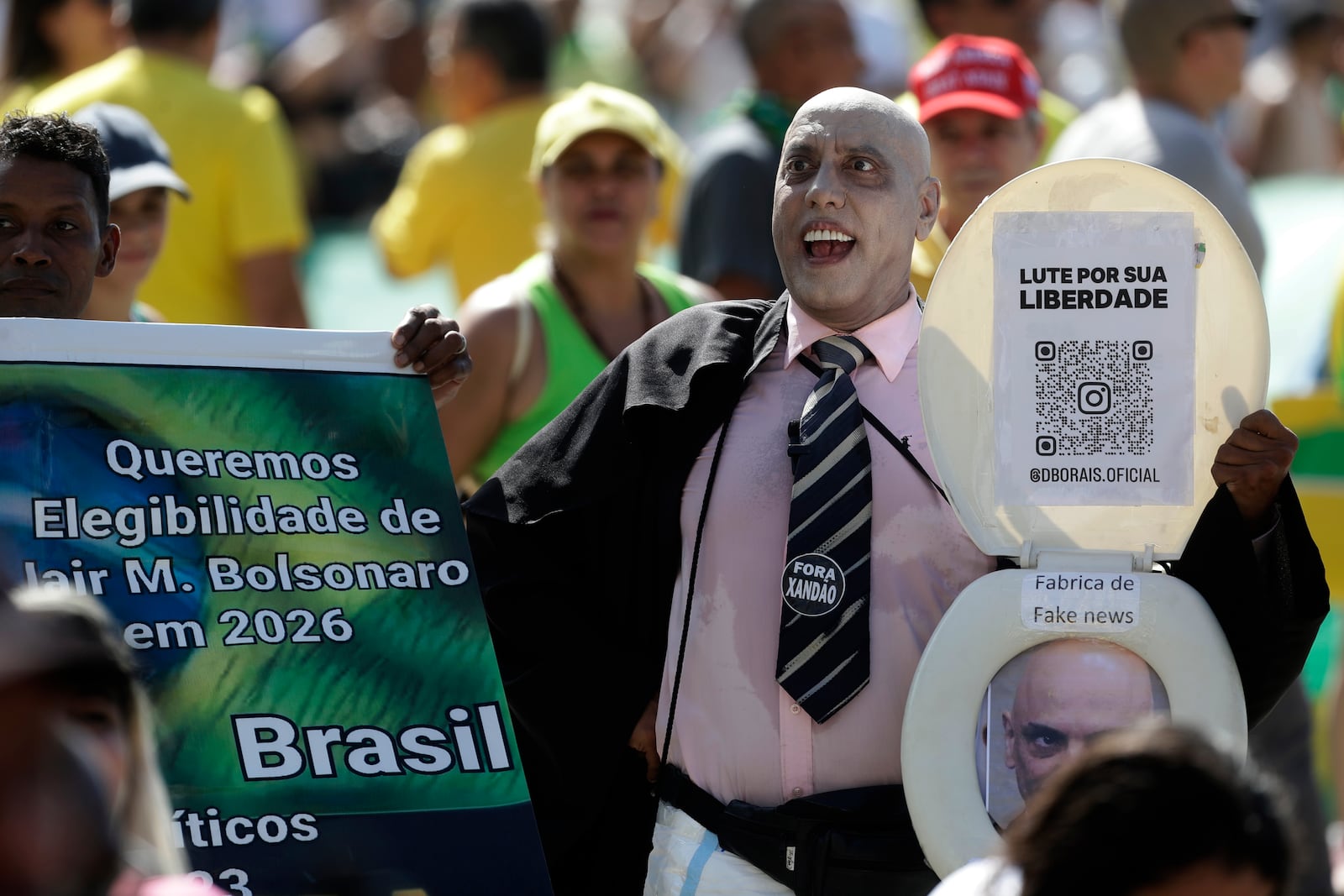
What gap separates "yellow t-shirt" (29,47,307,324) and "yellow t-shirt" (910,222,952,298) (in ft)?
6.09

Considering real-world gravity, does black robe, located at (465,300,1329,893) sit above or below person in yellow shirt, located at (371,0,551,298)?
below

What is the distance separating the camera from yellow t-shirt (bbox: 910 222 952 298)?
494cm

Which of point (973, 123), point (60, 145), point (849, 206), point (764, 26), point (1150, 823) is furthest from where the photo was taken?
point (764, 26)

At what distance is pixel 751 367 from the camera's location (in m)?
3.63

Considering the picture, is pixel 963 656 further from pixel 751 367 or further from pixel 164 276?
pixel 164 276

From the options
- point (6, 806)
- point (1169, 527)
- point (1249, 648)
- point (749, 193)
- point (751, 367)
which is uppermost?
point (749, 193)

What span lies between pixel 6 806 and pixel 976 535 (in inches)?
74.2

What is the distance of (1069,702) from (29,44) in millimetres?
4594

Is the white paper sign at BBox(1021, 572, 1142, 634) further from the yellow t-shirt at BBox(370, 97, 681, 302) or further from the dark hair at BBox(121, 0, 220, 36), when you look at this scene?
the dark hair at BBox(121, 0, 220, 36)

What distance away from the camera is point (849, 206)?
11.8 feet

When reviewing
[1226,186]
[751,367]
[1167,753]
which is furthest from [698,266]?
[1167,753]

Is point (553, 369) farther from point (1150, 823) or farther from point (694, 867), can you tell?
point (1150, 823)

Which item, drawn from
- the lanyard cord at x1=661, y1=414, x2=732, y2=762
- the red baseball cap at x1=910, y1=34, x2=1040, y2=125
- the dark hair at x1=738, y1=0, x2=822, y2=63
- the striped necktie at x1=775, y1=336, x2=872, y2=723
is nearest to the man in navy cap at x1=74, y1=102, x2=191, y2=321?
the lanyard cord at x1=661, y1=414, x2=732, y2=762

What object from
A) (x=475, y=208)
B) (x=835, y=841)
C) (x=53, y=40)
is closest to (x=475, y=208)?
(x=475, y=208)
